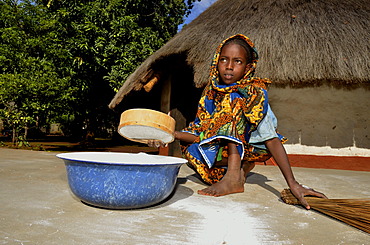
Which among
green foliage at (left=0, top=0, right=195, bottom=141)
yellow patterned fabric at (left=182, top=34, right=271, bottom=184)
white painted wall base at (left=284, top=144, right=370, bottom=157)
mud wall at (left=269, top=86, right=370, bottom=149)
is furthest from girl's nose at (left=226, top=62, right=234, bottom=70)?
green foliage at (left=0, top=0, right=195, bottom=141)

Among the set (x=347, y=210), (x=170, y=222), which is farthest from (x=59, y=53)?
(x=347, y=210)

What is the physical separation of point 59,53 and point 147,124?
5.38 meters

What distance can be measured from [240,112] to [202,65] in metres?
2.27

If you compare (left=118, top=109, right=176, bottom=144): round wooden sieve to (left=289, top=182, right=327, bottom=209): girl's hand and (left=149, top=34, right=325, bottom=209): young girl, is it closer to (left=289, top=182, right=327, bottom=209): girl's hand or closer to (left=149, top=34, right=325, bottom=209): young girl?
(left=149, top=34, right=325, bottom=209): young girl

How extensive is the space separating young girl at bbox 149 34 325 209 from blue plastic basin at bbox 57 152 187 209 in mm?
323

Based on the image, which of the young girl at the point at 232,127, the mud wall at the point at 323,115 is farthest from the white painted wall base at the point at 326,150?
the young girl at the point at 232,127

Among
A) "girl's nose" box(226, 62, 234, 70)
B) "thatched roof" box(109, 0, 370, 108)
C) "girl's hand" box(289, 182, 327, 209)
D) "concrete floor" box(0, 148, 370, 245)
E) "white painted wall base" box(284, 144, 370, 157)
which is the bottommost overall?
"concrete floor" box(0, 148, 370, 245)

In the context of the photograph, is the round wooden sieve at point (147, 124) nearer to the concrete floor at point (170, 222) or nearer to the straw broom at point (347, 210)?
the concrete floor at point (170, 222)

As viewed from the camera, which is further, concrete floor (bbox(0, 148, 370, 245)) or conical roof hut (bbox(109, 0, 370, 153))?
conical roof hut (bbox(109, 0, 370, 153))

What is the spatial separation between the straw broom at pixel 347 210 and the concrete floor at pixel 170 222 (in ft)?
0.10

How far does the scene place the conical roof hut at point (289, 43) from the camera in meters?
3.55

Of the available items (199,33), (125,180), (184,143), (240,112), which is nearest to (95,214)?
(125,180)

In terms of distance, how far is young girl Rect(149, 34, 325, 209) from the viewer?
5.59 ft

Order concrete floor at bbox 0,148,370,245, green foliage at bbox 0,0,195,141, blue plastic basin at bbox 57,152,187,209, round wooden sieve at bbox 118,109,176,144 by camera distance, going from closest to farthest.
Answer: concrete floor at bbox 0,148,370,245 < blue plastic basin at bbox 57,152,187,209 < round wooden sieve at bbox 118,109,176,144 < green foliage at bbox 0,0,195,141
